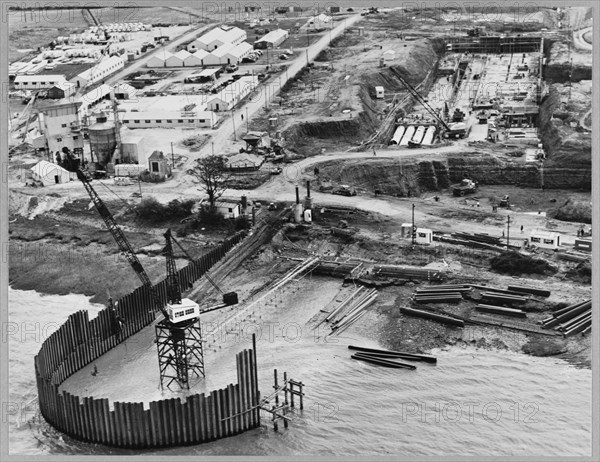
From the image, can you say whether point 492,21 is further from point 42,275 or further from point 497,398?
point 497,398

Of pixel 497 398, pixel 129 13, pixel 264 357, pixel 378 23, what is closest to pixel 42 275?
pixel 264 357

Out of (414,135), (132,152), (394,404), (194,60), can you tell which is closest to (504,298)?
(394,404)

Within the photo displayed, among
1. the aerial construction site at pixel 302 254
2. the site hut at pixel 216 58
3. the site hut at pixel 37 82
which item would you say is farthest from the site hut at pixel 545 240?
the site hut at pixel 37 82

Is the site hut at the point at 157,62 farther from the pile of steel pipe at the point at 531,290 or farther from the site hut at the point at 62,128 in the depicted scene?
the pile of steel pipe at the point at 531,290

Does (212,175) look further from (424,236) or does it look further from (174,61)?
(174,61)

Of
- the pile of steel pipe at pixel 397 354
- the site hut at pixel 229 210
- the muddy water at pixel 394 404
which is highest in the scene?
the site hut at pixel 229 210

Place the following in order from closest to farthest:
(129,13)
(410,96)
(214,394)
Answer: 1. (214,394)
2. (410,96)
3. (129,13)

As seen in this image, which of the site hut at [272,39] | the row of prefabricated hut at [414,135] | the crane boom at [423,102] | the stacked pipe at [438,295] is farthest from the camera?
the site hut at [272,39]
